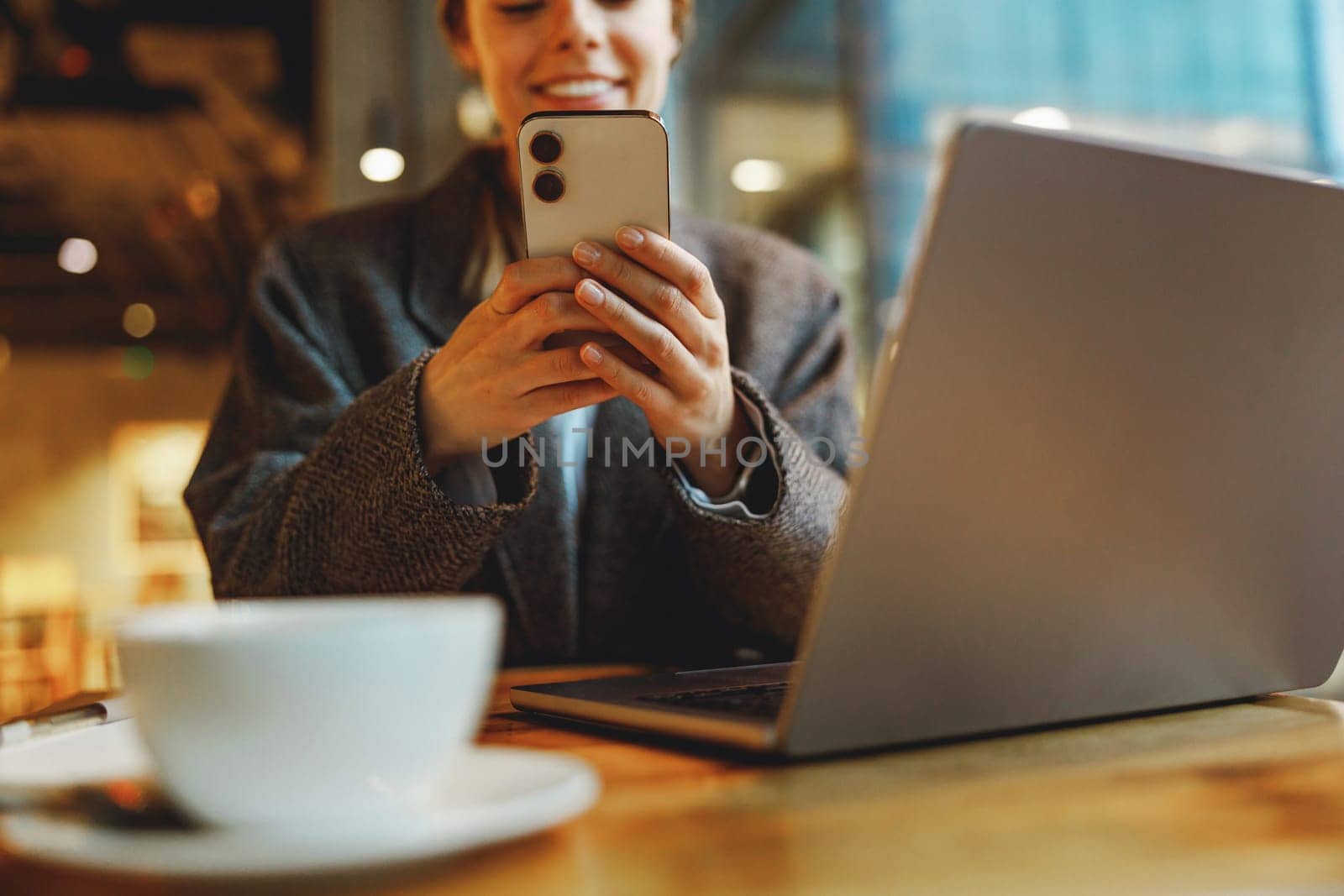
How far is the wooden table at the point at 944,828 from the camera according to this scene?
0.31m

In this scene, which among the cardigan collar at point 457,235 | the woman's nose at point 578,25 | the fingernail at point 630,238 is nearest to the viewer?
the fingernail at point 630,238

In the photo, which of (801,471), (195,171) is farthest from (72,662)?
(801,471)

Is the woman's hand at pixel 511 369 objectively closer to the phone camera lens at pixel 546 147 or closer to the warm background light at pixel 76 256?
the phone camera lens at pixel 546 147

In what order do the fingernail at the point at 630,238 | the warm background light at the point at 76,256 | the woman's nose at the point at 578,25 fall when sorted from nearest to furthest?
the fingernail at the point at 630,238 < the woman's nose at the point at 578,25 < the warm background light at the point at 76,256

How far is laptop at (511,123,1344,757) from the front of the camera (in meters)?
0.41

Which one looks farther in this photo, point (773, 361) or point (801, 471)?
point (773, 361)

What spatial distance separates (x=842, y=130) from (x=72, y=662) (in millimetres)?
5465

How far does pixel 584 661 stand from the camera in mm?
1182

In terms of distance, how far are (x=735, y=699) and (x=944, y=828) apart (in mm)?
208

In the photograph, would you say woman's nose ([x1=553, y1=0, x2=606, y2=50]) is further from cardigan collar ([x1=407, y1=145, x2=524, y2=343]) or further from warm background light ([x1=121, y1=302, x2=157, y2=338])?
warm background light ([x1=121, y1=302, x2=157, y2=338])

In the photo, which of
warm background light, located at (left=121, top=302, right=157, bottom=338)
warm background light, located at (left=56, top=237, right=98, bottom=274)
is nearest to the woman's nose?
warm background light, located at (left=56, top=237, right=98, bottom=274)

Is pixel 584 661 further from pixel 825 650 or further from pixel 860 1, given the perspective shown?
pixel 860 1

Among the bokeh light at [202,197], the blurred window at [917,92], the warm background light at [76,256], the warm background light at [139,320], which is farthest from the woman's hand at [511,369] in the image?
the warm background light at [139,320]

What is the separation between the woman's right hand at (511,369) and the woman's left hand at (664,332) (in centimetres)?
2
